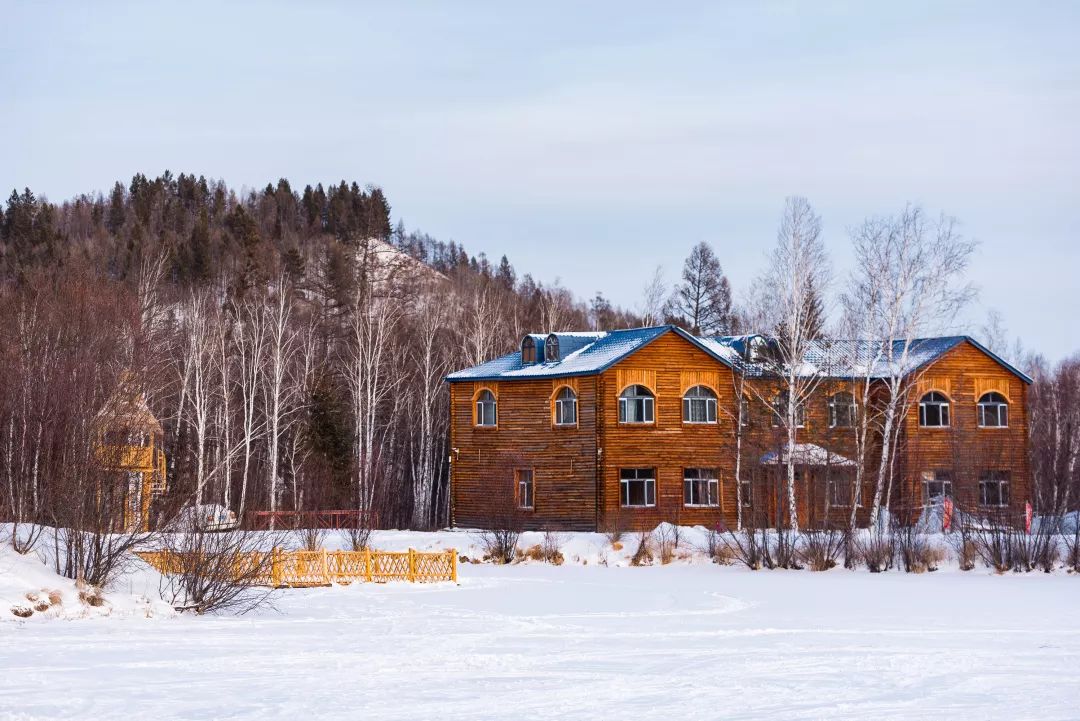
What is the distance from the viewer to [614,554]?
Answer: 122ft

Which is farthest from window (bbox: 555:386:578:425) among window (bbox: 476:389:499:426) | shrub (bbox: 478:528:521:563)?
shrub (bbox: 478:528:521:563)

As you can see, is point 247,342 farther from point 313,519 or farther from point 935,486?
point 935,486

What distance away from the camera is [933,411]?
157ft

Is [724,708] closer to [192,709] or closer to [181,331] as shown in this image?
[192,709]

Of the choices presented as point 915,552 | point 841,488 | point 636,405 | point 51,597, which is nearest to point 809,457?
point 841,488

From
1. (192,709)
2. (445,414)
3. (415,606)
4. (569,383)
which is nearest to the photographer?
(192,709)

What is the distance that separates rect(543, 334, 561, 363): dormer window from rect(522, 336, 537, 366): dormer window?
15.4 inches

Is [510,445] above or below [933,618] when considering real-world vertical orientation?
above

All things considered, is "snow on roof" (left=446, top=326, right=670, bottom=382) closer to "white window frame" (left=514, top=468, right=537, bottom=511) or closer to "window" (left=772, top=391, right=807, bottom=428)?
"white window frame" (left=514, top=468, right=537, bottom=511)

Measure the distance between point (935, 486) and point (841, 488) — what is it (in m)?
3.92

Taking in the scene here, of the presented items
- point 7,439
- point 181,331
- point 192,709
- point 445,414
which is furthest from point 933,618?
point 181,331

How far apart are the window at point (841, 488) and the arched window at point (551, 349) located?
10760 mm

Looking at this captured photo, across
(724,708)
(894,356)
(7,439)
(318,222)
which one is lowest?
(724,708)

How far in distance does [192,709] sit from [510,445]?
112 feet
